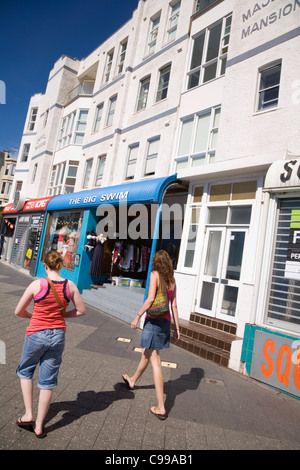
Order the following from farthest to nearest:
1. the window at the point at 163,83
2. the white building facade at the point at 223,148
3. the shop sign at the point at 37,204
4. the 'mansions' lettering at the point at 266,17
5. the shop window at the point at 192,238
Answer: the shop sign at the point at 37,204 < the window at the point at 163,83 < the shop window at the point at 192,238 < the 'mansions' lettering at the point at 266,17 < the white building facade at the point at 223,148

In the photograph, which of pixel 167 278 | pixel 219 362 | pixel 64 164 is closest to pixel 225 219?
pixel 219 362

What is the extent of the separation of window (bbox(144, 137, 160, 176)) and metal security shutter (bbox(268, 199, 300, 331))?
21.1ft

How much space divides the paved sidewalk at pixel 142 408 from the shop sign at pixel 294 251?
81.5 inches

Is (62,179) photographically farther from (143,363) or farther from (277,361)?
(277,361)

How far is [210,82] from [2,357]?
9.85 meters

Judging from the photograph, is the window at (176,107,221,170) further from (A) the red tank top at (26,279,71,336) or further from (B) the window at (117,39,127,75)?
(A) the red tank top at (26,279,71,336)

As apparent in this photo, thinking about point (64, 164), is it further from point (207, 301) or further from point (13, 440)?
point (13, 440)

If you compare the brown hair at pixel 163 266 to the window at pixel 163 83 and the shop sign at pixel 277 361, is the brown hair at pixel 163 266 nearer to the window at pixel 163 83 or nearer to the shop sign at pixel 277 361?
the shop sign at pixel 277 361

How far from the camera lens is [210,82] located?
30.9ft

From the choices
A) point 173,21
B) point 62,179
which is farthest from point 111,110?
point 62,179

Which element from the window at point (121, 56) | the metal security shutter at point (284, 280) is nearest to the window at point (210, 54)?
the window at point (121, 56)

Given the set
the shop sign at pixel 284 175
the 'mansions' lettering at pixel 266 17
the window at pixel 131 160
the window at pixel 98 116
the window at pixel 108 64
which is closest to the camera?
the shop sign at pixel 284 175

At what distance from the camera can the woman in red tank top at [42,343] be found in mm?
2646

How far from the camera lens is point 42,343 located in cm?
265
